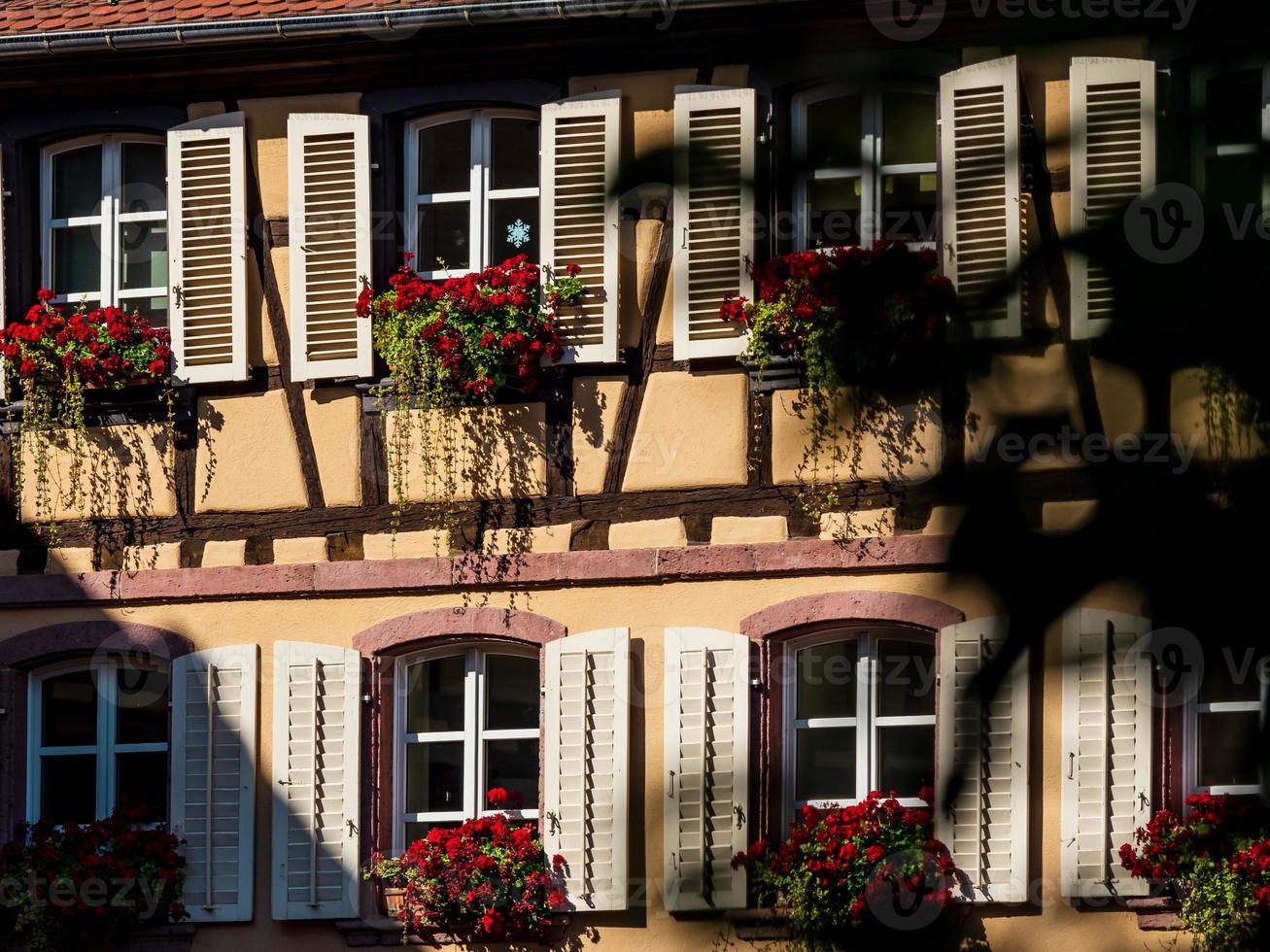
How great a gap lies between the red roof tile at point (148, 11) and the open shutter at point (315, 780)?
2861 mm

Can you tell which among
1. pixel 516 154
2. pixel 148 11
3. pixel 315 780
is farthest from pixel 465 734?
pixel 148 11

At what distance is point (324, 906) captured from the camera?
941cm

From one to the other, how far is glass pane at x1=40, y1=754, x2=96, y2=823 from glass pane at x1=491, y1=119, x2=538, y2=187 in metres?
3.30

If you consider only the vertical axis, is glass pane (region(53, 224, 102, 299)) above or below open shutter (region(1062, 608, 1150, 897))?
above

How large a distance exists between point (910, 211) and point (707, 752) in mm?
2428

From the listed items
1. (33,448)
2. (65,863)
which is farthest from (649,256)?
(65,863)

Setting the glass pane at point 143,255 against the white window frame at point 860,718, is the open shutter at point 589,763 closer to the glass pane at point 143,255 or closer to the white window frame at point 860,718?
the white window frame at point 860,718

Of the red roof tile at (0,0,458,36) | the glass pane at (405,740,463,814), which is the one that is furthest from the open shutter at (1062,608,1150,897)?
the red roof tile at (0,0,458,36)

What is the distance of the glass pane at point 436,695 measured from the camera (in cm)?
977

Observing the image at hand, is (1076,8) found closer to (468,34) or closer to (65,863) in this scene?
(468,34)

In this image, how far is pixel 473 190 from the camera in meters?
9.98

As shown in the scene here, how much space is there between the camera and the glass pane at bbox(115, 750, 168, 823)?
10.0m

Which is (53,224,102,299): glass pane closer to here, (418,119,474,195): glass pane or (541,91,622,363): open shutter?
(418,119,474,195): glass pane

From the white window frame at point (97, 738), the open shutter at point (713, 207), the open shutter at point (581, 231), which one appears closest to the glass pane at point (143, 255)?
the white window frame at point (97, 738)
